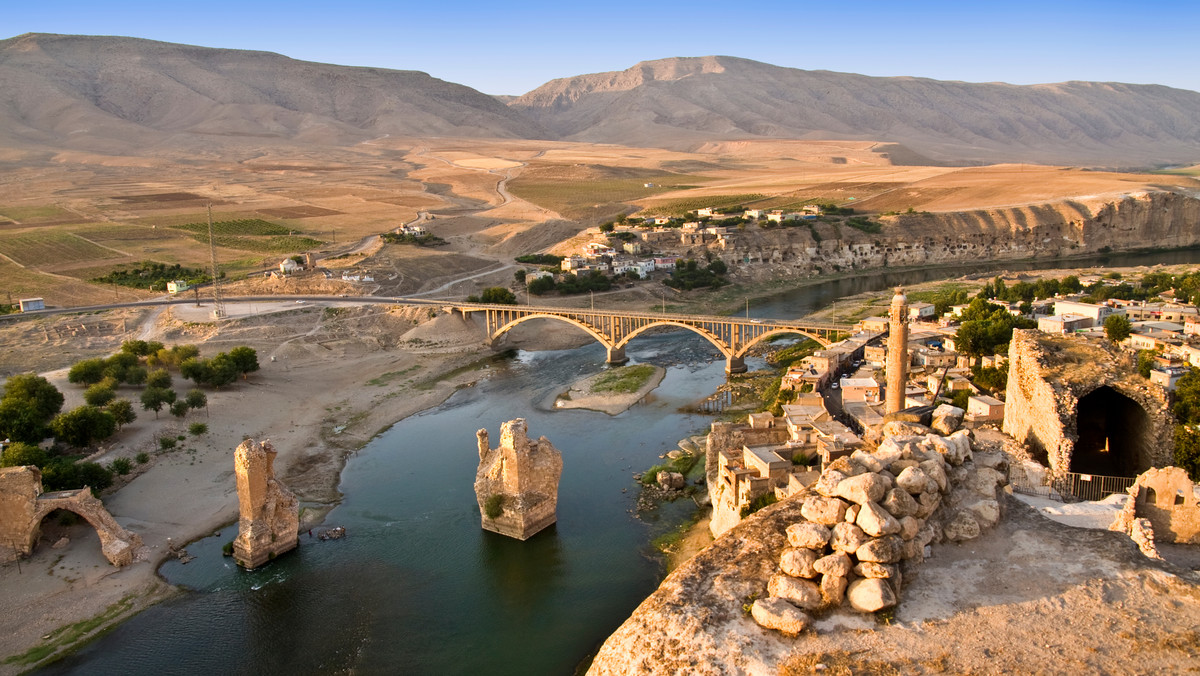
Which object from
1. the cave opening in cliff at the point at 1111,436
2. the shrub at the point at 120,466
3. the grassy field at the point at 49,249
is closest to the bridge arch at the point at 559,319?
the shrub at the point at 120,466

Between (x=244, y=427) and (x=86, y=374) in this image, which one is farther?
(x=86, y=374)

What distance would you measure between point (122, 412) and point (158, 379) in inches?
188

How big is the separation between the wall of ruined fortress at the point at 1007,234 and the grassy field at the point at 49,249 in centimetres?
6898

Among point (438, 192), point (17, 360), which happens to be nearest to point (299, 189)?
point (438, 192)

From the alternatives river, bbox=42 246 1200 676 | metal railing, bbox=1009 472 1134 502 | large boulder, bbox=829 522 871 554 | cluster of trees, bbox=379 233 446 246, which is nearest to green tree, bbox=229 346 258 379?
river, bbox=42 246 1200 676

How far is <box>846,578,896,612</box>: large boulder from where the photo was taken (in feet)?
45.8

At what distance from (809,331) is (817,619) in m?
37.1

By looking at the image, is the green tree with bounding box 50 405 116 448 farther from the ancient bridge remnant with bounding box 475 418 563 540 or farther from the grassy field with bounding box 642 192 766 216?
the grassy field with bounding box 642 192 766 216

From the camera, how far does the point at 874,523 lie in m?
14.6

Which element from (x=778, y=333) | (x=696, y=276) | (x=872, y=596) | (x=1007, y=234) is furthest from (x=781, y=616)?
(x=1007, y=234)

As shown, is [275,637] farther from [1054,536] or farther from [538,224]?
[538,224]

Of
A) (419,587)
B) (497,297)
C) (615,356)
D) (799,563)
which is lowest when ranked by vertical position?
(419,587)

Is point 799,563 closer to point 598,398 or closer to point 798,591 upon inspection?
point 798,591

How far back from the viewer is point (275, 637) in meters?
24.0
